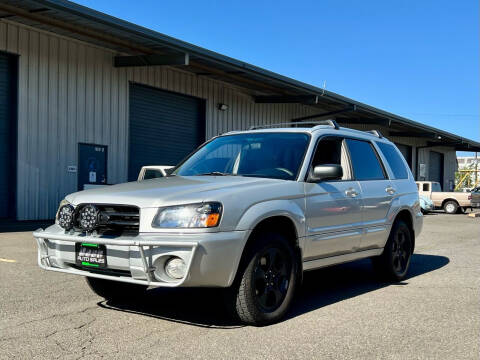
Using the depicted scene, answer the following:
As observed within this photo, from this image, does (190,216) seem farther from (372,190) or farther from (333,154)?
(372,190)

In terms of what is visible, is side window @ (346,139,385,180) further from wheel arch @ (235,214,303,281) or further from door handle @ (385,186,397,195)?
wheel arch @ (235,214,303,281)

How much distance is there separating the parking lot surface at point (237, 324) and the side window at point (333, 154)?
1.44 m

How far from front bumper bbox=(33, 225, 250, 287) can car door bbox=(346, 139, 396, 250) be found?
2.26m

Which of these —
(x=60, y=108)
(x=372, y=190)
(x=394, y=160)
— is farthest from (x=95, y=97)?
(x=372, y=190)

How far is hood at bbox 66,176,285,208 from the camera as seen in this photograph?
4301 mm

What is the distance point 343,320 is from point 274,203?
4.12 ft

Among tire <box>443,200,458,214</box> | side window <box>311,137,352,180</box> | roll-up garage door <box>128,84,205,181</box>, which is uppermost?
roll-up garage door <box>128,84,205,181</box>

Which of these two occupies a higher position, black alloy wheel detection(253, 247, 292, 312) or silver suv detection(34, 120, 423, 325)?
silver suv detection(34, 120, 423, 325)

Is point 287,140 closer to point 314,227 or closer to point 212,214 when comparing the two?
point 314,227

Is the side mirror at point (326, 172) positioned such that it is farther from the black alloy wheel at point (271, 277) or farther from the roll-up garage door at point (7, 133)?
the roll-up garage door at point (7, 133)

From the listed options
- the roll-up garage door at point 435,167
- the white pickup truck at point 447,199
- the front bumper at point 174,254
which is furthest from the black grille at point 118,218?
the roll-up garage door at point 435,167

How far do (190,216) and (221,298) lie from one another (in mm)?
793

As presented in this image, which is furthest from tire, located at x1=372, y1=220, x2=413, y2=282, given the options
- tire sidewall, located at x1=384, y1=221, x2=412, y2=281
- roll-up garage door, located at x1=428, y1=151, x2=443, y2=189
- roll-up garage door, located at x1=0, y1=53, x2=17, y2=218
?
roll-up garage door, located at x1=428, y1=151, x2=443, y2=189

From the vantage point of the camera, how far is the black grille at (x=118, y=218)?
4352mm
